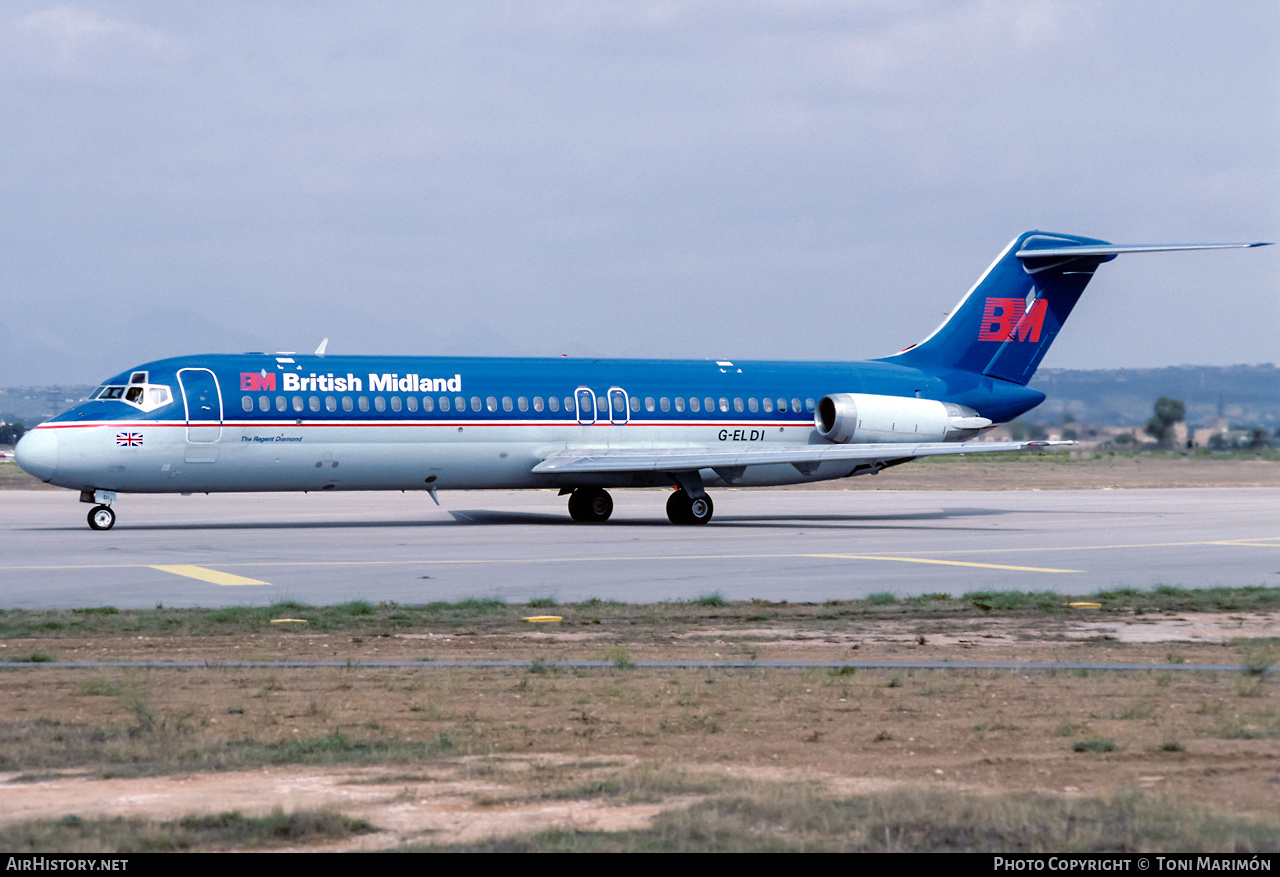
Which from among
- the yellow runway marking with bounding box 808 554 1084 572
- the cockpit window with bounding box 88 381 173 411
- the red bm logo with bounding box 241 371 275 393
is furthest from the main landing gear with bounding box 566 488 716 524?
the cockpit window with bounding box 88 381 173 411

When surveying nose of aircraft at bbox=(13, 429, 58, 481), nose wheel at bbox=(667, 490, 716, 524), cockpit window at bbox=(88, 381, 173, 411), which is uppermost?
cockpit window at bbox=(88, 381, 173, 411)

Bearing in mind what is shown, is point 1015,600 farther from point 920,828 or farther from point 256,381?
point 256,381

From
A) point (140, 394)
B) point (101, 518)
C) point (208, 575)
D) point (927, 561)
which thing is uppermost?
point (140, 394)

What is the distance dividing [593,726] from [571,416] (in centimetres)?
2618

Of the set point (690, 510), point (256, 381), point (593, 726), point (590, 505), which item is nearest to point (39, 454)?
point (256, 381)

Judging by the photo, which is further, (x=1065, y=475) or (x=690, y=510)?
(x=1065, y=475)

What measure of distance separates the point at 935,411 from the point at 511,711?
103 ft

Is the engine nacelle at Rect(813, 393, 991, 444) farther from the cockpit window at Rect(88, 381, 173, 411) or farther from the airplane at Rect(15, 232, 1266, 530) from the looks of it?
the cockpit window at Rect(88, 381, 173, 411)

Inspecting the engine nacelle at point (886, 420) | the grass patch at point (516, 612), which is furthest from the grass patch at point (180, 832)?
the engine nacelle at point (886, 420)

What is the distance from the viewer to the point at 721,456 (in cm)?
3697

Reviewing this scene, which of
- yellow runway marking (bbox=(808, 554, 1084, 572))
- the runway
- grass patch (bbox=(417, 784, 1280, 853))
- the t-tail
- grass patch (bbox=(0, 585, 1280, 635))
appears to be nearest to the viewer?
grass patch (bbox=(417, 784, 1280, 853))

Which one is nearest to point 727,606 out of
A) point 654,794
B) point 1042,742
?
point 1042,742

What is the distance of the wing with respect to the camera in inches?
1427

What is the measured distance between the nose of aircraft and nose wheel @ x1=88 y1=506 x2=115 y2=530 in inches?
67.8
